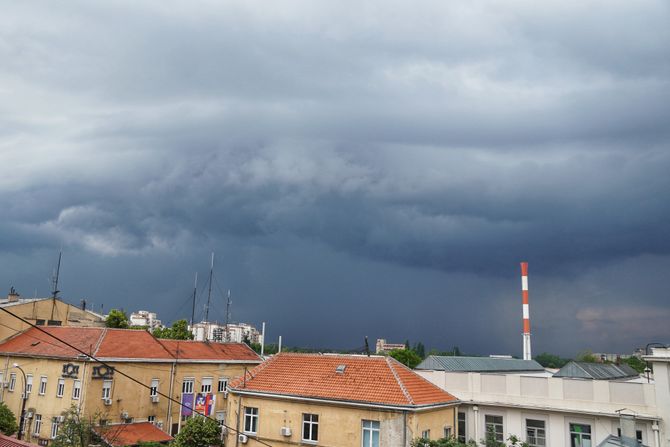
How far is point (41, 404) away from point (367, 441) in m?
29.6

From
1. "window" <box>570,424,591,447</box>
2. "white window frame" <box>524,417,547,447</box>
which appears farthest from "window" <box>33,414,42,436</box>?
"window" <box>570,424,591,447</box>

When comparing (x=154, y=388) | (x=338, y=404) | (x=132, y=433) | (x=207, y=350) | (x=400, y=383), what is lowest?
(x=132, y=433)

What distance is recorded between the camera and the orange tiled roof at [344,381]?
30675 millimetres

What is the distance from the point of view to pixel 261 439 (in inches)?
1286

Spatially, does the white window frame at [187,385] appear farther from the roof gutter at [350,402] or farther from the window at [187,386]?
the roof gutter at [350,402]

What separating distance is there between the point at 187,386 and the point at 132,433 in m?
9.32

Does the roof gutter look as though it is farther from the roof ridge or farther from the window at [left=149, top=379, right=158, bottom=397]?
the window at [left=149, top=379, right=158, bottom=397]

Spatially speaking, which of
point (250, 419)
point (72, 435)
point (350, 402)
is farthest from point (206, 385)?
point (350, 402)

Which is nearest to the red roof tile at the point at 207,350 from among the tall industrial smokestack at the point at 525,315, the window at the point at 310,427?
the window at the point at 310,427

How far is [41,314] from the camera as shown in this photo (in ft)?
192

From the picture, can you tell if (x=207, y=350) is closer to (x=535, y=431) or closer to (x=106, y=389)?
(x=106, y=389)

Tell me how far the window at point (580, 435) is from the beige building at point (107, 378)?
1230 inches

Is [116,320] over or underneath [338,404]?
over

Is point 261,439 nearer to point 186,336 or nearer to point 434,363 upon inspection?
point 434,363
